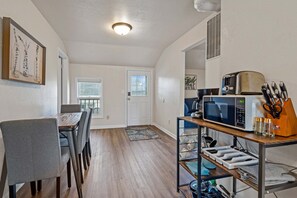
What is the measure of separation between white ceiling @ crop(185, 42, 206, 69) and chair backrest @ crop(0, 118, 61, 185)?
4086 mm

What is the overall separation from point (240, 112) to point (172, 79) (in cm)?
323

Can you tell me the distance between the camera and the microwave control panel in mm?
1162

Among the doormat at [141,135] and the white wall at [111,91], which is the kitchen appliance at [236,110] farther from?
the white wall at [111,91]

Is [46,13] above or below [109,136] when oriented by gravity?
above

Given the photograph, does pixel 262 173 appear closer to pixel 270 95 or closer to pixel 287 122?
pixel 287 122

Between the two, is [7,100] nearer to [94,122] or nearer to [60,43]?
[60,43]

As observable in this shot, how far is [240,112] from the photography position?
1.18m

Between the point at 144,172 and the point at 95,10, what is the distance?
8.61ft

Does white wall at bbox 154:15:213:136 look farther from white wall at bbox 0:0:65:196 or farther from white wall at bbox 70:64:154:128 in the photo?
white wall at bbox 0:0:65:196

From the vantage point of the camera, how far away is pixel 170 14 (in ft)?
8.95

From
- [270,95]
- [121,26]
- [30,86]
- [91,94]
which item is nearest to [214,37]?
[121,26]

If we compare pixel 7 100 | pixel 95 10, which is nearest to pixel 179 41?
pixel 95 10

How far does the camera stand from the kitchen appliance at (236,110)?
113 cm

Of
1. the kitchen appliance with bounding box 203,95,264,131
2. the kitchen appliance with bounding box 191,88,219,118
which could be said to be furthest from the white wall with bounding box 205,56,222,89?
the kitchen appliance with bounding box 203,95,264,131
